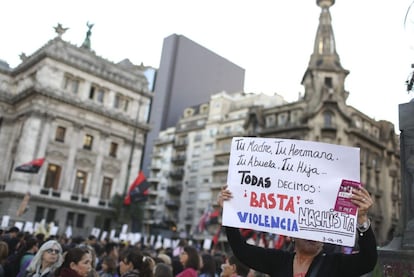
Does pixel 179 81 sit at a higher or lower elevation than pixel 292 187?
higher

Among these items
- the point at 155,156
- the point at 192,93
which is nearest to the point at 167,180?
the point at 155,156

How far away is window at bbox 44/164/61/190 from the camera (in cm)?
3988

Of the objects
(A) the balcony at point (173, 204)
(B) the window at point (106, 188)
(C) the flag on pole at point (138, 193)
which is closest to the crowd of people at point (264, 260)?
(C) the flag on pole at point (138, 193)

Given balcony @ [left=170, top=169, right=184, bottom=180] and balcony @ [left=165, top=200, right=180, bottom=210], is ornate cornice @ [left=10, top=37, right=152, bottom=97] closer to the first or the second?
balcony @ [left=170, top=169, right=184, bottom=180]

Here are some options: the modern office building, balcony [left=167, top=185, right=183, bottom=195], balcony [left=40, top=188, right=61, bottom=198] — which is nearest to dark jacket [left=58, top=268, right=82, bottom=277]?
balcony [left=40, top=188, right=61, bottom=198]

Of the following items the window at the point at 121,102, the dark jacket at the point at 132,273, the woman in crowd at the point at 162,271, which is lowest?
the dark jacket at the point at 132,273

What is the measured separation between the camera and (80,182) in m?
42.1

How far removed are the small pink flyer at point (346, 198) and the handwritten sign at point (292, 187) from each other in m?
0.02

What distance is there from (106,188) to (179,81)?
3320cm

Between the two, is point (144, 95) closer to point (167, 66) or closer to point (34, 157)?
point (34, 157)

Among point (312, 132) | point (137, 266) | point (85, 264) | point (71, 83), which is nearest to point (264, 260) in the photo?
point (85, 264)

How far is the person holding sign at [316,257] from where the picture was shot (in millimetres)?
2828

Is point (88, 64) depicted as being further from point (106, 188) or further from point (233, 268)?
point (233, 268)

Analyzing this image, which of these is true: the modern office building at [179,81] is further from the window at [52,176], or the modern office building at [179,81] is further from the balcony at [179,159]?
the window at [52,176]
